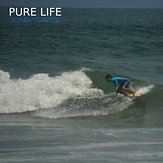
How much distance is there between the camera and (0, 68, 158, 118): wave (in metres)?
10.3

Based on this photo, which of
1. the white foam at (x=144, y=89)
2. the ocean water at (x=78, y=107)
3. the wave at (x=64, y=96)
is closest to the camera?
the ocean water at (x=78, y=107)

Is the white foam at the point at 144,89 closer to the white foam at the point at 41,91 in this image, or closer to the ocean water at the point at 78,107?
the ocean water at the point at 78,107

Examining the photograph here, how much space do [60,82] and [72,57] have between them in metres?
6.96

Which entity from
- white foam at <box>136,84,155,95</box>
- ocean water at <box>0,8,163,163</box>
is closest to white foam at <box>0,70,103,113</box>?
ocean water at <box>0,8,163,163</box>

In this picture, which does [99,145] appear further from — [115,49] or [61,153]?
[115,49]

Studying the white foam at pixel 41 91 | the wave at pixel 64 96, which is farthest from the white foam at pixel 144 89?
the white foam at pixel 41 91

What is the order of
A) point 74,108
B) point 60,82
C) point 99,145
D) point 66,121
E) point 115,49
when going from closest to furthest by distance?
point 99,145 < point 66,121 < point 74,108 < point 60,82 < point 115,49

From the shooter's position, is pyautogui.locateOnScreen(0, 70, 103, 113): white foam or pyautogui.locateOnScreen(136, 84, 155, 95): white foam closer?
pyautogui.locateOnScreen(0, 70, 103, 113): white foam

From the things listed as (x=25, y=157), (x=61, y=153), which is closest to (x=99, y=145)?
(x=61, y=153)

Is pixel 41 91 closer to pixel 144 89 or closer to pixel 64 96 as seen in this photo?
pixel 64 96

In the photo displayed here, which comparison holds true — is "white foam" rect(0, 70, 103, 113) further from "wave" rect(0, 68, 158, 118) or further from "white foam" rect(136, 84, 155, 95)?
"white foam" rect(136, 84, 155, 95)

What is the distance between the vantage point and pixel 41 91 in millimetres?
11945

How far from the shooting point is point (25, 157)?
208 inches

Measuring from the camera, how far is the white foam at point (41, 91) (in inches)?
423
